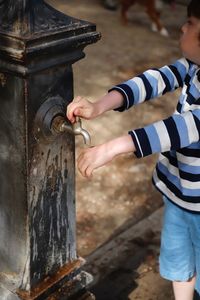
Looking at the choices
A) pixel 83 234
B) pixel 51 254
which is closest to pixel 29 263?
pixel 51 254

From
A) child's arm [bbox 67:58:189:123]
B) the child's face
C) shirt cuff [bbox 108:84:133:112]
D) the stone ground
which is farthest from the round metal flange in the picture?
the stone ground

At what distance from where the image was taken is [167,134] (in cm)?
169

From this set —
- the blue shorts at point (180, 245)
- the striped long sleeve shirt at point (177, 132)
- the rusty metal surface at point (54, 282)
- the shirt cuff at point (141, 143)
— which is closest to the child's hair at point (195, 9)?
the striped long sleeve shirt at point (177, 132)

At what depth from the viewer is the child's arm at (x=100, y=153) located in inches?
62.8

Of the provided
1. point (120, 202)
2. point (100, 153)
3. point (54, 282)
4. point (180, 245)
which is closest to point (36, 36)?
point (100, 153)

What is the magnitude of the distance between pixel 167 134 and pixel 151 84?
37 centimetres

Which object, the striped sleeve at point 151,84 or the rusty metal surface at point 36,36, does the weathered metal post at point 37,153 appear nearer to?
the rusty metal surface at point 36,36

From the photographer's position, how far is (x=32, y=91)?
5.45 feet

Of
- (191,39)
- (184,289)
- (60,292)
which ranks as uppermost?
(191,39)

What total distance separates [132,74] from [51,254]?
4.42 meters

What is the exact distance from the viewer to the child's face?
181 cm

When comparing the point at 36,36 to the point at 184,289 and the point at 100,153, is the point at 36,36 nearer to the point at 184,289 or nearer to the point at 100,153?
the point at 100,153

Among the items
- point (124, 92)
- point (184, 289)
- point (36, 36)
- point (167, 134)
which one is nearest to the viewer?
point (36, 36)

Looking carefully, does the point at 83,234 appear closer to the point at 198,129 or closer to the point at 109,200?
the point at 109,200
